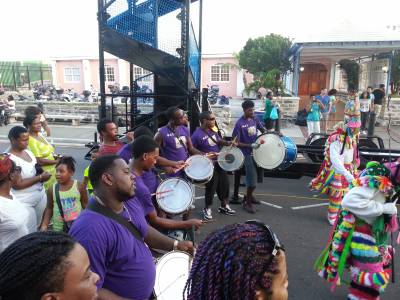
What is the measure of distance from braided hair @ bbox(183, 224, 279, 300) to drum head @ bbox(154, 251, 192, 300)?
4.26 feet

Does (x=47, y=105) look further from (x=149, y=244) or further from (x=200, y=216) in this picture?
(x=149, y=244)

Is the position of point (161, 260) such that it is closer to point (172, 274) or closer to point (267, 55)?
point (172, 274)

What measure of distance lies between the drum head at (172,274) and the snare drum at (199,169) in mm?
2591

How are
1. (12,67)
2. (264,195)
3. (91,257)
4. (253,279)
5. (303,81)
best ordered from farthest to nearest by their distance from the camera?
(12,67), (303,81), (264,195), (91,257), (253,279)

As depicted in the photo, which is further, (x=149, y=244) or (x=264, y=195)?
(x=264, y=195)

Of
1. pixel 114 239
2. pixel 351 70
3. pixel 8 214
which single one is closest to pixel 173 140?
pixel 8 214

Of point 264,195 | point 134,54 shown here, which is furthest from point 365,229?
point 134,54

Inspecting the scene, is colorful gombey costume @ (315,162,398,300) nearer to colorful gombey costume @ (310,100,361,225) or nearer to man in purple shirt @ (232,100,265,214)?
colorful gombey costume @ (310,100,361,225)

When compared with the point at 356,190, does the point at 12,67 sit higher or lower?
higher

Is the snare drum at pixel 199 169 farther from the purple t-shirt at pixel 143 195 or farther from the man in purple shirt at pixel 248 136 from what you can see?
the purple t-shirt at pixel 143 195

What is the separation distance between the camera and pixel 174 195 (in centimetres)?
431

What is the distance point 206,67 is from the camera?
36719mm

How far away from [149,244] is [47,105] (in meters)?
18.2

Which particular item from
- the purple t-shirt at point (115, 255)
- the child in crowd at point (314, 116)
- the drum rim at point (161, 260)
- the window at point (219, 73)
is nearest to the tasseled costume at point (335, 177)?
the drum rim at point (161, 260)
